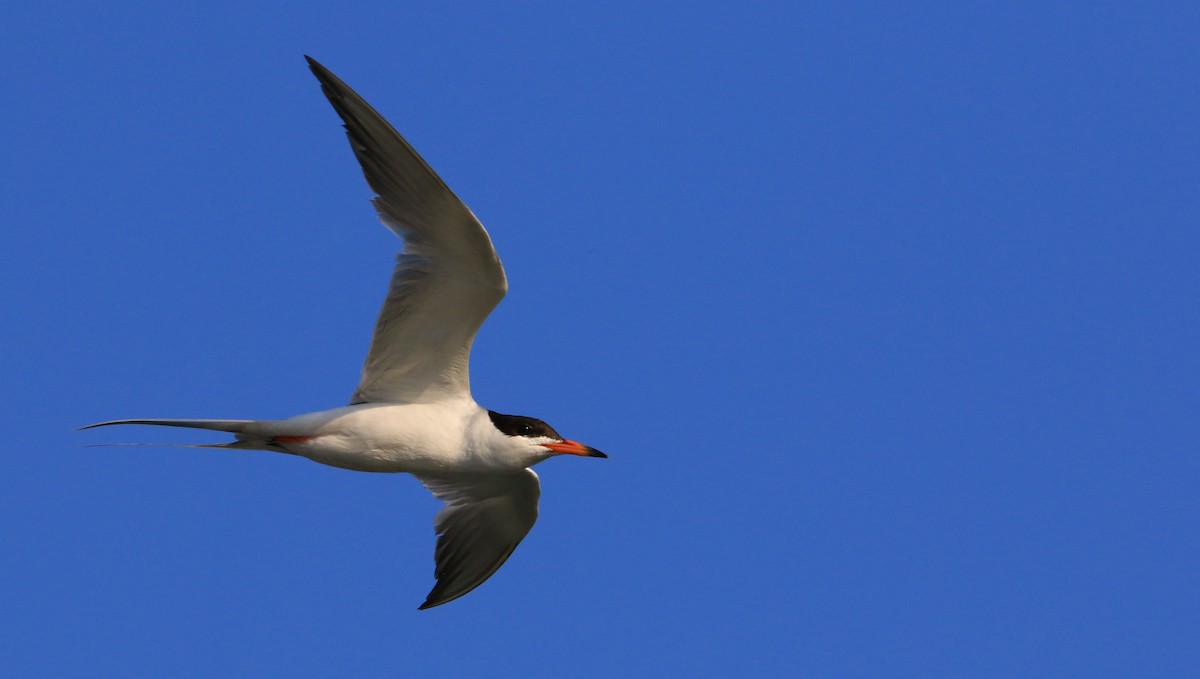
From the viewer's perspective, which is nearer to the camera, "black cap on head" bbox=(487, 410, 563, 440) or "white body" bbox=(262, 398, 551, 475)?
"white body" bbox=(262, 398, 551, 475)

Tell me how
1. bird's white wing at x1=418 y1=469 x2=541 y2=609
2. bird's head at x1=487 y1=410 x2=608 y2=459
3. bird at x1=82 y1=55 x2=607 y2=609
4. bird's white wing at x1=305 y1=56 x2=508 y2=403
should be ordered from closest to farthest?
bird's white wing at x1=305 y1=56 x2=508 y2=403
bird at x1=82 y1=55 x2=607 y2=609
bird's head at x1=487 y1=410 x2=608 y2=459
bird's white wing at x1=418 y1=469 x2=541 y2=609

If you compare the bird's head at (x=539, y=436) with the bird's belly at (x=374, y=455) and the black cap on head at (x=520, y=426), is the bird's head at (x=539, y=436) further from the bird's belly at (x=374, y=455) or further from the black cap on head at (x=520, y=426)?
the bird's belly at (x=374, y=455)

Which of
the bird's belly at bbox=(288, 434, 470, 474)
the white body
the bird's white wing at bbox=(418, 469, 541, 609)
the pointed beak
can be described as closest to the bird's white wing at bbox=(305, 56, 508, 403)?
the white body

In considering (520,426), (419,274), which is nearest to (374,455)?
(520,426)

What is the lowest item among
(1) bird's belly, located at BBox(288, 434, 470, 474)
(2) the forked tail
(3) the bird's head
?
(2) the forked tail

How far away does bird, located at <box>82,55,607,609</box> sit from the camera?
25.1ft

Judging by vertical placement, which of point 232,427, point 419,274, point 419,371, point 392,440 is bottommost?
point 232,427

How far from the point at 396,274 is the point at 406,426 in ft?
3.36

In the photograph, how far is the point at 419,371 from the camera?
8492 millimetres

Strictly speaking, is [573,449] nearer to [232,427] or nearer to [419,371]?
[419,371]

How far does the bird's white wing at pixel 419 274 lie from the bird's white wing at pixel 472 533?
1.40 metres

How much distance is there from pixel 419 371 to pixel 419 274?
0.77 m

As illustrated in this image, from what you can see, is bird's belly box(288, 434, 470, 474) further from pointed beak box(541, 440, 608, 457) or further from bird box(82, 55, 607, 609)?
pointed beak box(541, 440, 608, 457)

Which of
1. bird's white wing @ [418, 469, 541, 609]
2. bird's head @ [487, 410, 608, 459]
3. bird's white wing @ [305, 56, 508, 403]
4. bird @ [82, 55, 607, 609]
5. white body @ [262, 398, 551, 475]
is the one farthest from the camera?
bird's white wing @ [418, 469, 541, 609]
